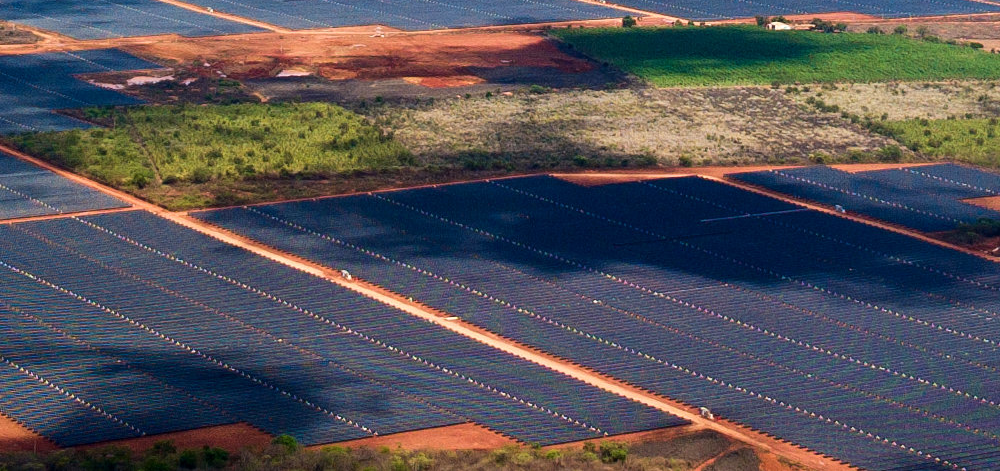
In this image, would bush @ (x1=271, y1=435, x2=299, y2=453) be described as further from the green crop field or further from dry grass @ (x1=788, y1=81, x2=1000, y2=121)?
dry grass @ (x1=788, y1=81, x2=1000, y2=121)

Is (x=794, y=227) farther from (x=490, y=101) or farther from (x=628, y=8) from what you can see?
(x=628, y=8)

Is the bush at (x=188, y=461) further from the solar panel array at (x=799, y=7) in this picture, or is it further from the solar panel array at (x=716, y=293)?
the solar panel array at (x=799, y=7)

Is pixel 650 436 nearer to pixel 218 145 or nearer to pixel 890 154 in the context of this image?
pixel 218 145

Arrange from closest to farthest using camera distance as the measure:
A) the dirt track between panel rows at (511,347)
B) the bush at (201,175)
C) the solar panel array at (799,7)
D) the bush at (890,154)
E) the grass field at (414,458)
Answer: the grass field at (414,458) < the dirt track between panel rows at (511,347) < the bush at (201,175) < the bush at (890,154) < the solar panel array at (799,7)

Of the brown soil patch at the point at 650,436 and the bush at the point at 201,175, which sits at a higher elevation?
the bush at the point at 201,175

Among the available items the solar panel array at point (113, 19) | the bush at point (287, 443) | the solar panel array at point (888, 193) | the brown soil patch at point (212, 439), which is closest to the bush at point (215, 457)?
the brown soil patch at point (212, 439)

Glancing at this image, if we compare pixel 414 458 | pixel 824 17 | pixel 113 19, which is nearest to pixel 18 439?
pixel 414 458

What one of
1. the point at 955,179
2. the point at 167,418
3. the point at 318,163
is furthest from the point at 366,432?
the point at 955,179
